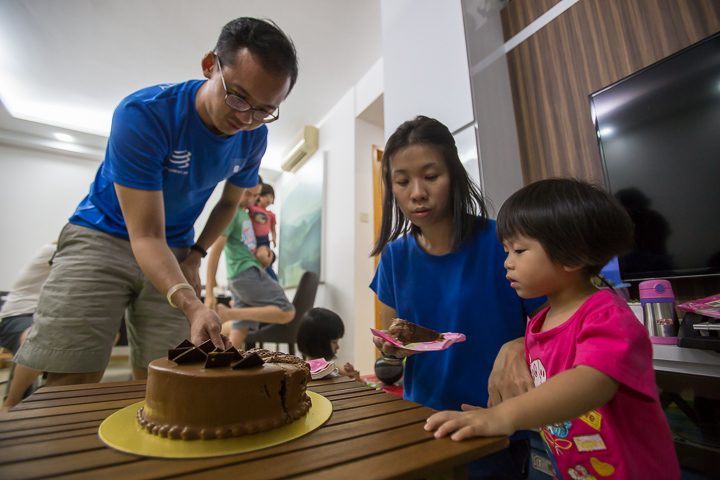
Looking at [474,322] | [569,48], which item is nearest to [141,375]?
[474,322]

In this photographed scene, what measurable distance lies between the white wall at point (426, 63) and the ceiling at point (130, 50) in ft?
2.78

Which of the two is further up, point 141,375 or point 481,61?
point 481,61

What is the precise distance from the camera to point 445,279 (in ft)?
3.11

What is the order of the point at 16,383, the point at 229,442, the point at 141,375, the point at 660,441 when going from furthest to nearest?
the point at 141,375, the point at 16,383, the point at 660,441, the point at 229,442

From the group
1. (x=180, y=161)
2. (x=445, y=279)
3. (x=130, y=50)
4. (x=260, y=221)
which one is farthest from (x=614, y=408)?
(x=130, y=50)

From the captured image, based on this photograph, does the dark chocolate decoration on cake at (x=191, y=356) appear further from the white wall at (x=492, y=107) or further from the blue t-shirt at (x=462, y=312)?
the white wall at (x=492, y=107)

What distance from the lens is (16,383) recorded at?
3.44 ft

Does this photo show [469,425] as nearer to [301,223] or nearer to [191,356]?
[191,356]

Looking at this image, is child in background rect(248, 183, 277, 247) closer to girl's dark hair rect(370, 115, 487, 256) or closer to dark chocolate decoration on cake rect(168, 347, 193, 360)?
girl's dark hair rect(370, 115, 487, 256)

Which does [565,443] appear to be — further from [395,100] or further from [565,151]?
[395,100]

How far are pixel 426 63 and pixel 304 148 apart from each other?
8.99 feet

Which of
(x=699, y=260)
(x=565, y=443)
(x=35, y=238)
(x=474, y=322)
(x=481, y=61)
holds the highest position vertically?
(x=481, y=61)

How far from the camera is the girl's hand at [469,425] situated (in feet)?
1.53

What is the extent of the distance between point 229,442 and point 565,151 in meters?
1.82
